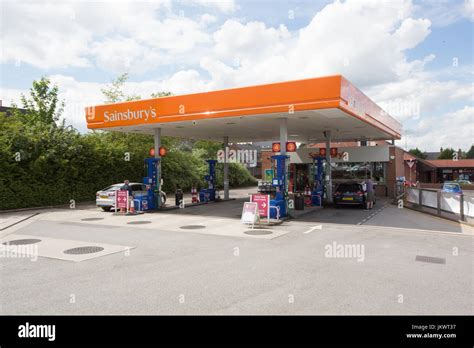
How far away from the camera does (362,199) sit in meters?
20.3

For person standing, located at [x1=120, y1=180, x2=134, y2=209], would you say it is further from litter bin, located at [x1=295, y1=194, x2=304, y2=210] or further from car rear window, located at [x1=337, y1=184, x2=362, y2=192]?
car rear window, located at [x1=337, y1=184, x2=362, y2=192]

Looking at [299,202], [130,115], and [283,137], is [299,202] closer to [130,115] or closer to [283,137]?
[283,137]

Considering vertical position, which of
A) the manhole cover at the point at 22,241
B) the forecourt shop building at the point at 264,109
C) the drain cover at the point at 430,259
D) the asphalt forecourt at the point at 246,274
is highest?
the forecourt shop building at the point at 264,109

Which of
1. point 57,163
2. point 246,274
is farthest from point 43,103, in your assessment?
point 246,274

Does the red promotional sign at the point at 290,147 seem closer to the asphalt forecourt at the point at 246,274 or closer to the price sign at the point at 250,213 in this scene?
the price sign at the point at 250,213

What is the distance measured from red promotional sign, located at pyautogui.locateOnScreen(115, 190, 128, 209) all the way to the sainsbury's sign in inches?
150

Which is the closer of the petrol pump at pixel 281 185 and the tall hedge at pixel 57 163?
the petrol pump at pixel 281 185

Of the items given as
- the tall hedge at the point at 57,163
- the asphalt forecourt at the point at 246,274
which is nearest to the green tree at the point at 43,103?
the tall hedge at the point at 57,163

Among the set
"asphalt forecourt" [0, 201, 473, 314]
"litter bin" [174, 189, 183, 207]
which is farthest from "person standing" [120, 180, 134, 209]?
"asphalt forecourt" [0, 201, 473, 314]

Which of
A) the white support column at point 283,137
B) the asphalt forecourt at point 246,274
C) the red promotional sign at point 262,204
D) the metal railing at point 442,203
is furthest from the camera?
the white support column at point 283,137

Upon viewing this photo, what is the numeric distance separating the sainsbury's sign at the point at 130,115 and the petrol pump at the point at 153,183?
7.92ft

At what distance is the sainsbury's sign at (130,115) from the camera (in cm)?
1822
